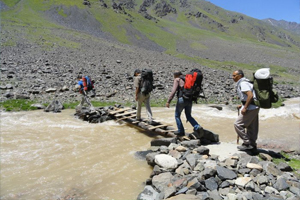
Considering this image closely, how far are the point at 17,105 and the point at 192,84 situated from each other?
511 inches

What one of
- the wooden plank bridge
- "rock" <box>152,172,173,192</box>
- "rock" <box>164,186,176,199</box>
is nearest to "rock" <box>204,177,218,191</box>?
"rock" <box>164,186,176,199</box>

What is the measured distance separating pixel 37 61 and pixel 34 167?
26.7 meters

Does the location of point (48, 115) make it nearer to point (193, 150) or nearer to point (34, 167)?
point (34, 167)

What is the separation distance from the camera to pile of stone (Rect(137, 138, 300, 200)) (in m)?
5.64

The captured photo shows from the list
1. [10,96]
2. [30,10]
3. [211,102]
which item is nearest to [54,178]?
[10,96]

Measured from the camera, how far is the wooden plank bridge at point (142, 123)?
11.2 metres

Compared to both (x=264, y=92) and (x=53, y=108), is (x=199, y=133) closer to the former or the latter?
(x=264, y=92)

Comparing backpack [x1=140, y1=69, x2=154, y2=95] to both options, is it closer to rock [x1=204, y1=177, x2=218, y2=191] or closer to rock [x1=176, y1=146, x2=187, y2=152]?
rock [x1=176, y1=146, x2=187, y2=152]

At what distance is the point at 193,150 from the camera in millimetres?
8320

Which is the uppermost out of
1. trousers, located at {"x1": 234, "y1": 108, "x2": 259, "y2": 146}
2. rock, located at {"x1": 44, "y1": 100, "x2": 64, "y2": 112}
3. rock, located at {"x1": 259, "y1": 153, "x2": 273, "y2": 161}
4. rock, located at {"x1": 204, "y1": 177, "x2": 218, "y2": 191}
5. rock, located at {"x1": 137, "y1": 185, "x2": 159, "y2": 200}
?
trousers, located at {"x1": 234, "y1": 108, "x2": 259, "y2": 146}

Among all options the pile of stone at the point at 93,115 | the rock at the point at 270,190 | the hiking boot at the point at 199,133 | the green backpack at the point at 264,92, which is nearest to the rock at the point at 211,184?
the rock at the point at 270,190

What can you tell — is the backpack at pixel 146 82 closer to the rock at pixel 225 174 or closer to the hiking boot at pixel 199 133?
the hiking boot at pixel 199 133

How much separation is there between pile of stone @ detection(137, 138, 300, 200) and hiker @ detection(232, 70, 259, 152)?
556mm

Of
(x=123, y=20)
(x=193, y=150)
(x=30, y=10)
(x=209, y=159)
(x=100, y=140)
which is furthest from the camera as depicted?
(x=123, y=20)
